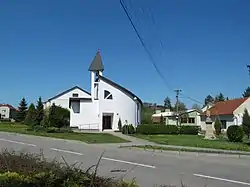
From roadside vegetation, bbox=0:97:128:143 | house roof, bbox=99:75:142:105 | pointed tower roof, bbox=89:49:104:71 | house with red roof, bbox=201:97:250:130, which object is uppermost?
pointed tower roof, bbox=89:49:104:71

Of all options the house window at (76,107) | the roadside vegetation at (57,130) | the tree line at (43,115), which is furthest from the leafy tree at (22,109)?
the house window at (76,107)

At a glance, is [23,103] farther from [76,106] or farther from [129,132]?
[129,132]

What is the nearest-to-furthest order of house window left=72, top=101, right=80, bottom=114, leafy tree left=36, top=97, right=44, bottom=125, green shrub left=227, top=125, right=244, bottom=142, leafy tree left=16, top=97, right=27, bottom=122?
green shrub left=227, top=125, right=244, bottom=142
house window left=72, top=101, right=80, bottom=114
leafy tree left=36, top=97, right=44, bottom=125
leafy tree left=16, top=97, right=27, bottom=122

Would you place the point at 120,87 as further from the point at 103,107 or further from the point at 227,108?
the point at 227,108

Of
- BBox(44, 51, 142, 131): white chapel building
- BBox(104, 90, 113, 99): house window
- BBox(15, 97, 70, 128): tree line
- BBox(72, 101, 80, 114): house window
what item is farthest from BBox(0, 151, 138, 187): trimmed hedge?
BBox(72, 101, 80, 114): house window

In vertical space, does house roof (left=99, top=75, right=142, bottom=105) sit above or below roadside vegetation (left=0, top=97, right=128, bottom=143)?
above

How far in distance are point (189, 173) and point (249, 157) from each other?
789 centimetres

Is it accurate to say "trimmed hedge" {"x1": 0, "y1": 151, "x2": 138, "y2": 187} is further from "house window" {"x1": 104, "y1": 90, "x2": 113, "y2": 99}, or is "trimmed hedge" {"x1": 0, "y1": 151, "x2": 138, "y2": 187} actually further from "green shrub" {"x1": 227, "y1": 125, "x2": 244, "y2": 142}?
"house window" {"x1": 104, "y1": 90, "x2": 113, "y2": 99}

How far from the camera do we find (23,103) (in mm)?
91125

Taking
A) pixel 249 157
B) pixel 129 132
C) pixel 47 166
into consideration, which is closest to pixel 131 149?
pixel 249 157

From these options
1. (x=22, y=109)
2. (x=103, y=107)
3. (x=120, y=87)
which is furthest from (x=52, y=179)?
(x=22, y=109)

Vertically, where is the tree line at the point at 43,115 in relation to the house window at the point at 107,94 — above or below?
below

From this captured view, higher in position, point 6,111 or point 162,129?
point 6,111

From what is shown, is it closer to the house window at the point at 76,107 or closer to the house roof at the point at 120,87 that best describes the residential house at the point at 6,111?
the house window at the point at 76,107
